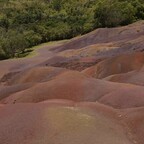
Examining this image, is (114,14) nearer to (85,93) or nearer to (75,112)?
(85,93)

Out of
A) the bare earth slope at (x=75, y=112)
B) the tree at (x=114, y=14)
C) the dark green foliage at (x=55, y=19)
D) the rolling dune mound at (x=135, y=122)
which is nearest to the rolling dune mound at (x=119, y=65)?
the bare earth slope at (x=75, y=112)

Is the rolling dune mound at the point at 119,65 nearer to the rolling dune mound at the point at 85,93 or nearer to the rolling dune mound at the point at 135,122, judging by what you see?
the rolling dune mound at the point at 85,93

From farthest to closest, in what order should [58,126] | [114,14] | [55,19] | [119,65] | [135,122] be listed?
[55,19] < [114,14] < [119,65] < [135,122] < [58,126]

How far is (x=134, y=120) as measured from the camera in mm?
19969

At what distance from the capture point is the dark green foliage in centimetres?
10488

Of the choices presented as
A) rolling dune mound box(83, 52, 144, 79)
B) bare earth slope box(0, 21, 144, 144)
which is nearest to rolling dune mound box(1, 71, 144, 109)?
bare earth slope box(0, 21, 144, 144)

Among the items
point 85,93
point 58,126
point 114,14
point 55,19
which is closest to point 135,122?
point 58,126

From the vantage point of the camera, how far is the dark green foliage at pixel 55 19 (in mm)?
104875

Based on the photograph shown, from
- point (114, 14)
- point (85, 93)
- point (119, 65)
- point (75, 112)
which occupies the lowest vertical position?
point (114, 14)

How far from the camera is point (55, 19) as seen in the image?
132250mm

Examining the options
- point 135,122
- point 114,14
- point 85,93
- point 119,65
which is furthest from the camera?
point 114,14

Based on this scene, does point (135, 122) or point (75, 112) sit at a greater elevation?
point (75, 112)

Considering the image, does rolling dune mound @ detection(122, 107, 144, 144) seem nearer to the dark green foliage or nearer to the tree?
the dark green foliage

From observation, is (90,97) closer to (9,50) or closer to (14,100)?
(14,100)
